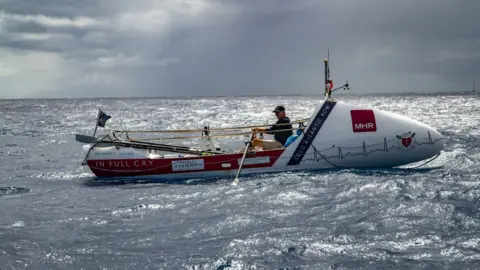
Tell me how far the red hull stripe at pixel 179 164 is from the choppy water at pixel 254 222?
670mm

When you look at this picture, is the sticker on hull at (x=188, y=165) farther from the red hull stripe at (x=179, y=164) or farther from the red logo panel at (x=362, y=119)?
the red logo panel at (x=362, y=119)

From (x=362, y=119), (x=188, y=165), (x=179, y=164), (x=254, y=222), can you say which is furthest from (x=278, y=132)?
(x=254, y=222)

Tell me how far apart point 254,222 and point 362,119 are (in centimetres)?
718

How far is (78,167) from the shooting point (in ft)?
70.4

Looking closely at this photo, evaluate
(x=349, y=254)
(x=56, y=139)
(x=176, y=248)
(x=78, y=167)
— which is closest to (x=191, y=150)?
(x=78, y=167)

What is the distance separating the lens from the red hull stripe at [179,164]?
55.3 feet

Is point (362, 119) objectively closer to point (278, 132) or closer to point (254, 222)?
point (278, 132)

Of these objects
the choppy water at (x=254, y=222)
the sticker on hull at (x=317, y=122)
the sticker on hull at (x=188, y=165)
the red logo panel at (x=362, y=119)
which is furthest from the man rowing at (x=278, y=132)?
the red logo panel at (x=362, y=119)

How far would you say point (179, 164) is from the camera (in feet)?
56.1

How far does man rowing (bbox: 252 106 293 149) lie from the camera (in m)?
17.5

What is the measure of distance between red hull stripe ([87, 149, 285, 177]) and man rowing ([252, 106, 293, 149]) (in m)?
0.98

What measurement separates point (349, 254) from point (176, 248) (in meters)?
3.20

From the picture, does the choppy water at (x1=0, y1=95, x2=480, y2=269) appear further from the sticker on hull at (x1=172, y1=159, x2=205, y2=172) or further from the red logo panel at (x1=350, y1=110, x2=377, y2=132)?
the red logo panel at (x1=350, y1=110, x2=377, y2=132)

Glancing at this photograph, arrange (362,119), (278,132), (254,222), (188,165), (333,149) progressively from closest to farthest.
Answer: (254,222)
(362,119)
(333,149)
(188,165)
(278,132)
